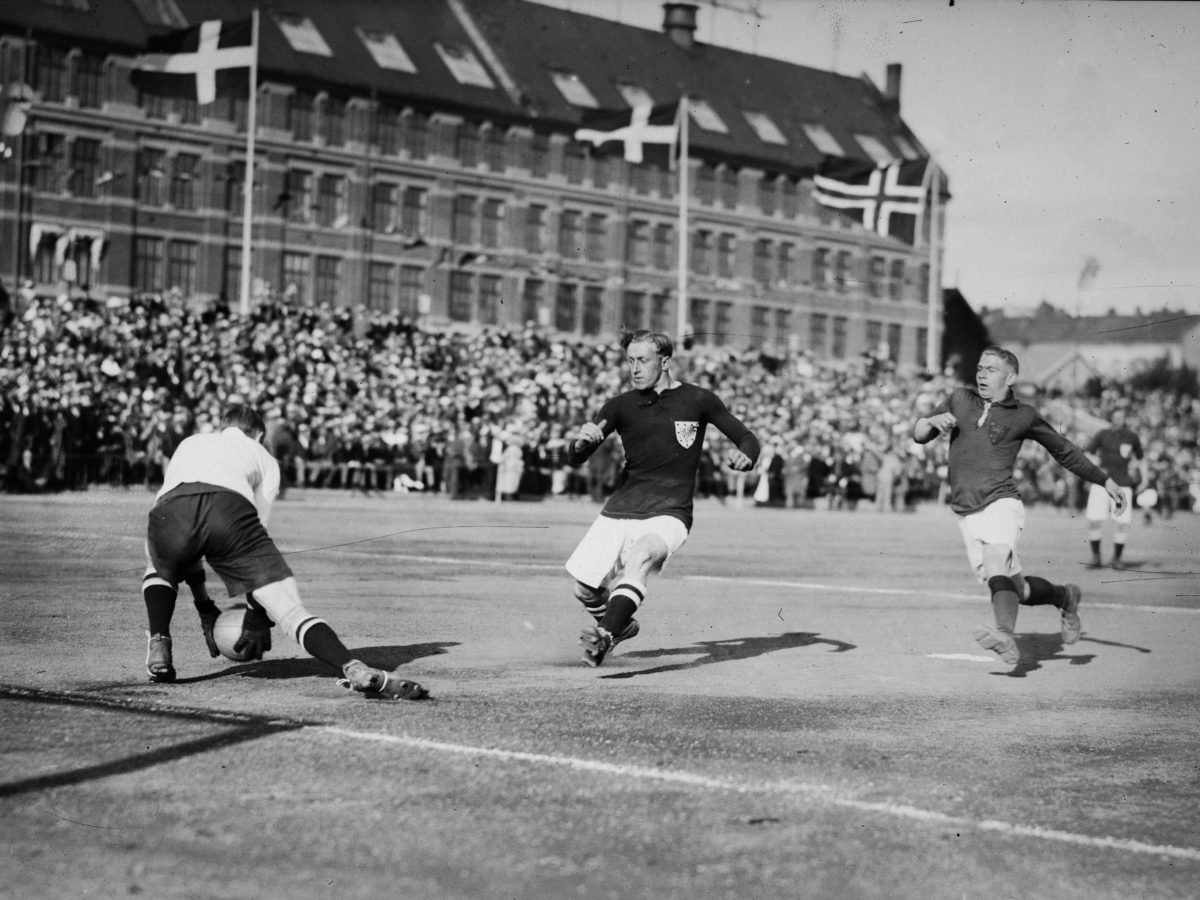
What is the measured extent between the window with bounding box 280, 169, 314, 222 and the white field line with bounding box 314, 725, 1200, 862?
195ft

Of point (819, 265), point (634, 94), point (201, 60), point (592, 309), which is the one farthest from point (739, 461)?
point (819, 265)

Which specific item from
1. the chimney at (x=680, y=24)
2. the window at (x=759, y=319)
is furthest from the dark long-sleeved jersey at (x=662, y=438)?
the window at (x=759, y=319)

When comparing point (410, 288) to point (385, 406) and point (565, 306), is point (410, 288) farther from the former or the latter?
point (385, 406)

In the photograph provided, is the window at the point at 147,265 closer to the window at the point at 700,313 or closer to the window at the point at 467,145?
the window at the point at 467,145

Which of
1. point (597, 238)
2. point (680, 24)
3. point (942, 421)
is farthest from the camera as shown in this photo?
point (680, 24)

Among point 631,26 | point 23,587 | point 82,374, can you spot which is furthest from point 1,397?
point 631,26

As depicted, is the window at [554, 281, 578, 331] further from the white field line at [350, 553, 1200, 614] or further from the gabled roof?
the white field line at [350, 553, 1200, 614]

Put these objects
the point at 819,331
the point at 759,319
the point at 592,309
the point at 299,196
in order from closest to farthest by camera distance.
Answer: the point at 299,196 → the point at 592,309 → the point at 759,319 → the point at 819,331

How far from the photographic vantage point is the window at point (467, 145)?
2766 inches

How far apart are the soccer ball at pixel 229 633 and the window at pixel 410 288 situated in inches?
2343

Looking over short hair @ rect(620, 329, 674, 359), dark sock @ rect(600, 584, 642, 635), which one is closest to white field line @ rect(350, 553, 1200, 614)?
short hair @ rect(620, 329, 674, 359)

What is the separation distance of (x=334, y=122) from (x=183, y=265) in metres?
8.20

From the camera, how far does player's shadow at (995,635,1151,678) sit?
1103 centimetres

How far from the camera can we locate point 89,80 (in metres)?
58.8
